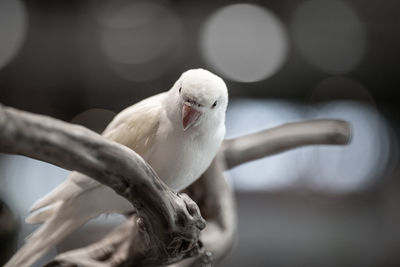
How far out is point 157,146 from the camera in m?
0.49

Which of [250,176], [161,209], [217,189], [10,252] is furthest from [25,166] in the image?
[250,176]

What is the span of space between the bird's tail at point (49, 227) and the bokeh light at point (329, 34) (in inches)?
42.1

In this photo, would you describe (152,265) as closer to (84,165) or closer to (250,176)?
(84,165)

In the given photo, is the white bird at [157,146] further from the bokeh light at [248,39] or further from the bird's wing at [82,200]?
the bokeh light at [248,39]

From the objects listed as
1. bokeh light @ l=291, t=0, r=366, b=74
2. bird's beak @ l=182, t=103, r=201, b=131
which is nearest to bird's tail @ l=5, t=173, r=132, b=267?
bird's beak @ l=182, t=103, r=201, b=131

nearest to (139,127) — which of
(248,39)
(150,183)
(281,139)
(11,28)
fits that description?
(150,183)

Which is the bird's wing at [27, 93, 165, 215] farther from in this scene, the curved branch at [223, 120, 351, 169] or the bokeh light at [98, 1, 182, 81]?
the bokeh light at [98, 1, 182, 81]

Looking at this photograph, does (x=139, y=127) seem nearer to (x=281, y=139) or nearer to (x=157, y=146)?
(x=157, y=146)

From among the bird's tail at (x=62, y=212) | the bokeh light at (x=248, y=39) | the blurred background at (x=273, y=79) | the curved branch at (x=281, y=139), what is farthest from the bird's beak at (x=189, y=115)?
the bokeh light at (x=248, y=39)

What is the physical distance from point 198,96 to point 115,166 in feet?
0.47

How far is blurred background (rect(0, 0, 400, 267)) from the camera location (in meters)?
1.15

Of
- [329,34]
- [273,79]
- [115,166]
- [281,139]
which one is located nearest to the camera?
[115,166]

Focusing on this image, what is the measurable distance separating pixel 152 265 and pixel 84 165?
0.82 ft

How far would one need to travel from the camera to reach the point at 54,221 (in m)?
0.53
